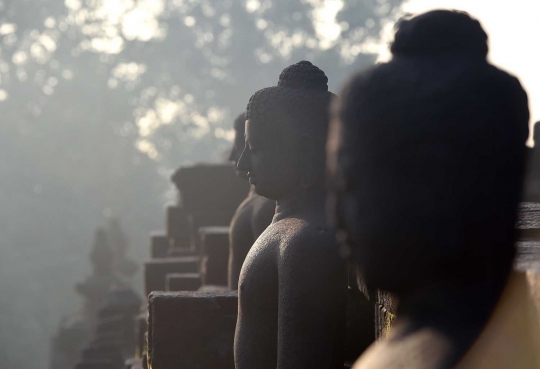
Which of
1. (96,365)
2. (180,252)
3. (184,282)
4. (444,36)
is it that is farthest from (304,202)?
(96,365)

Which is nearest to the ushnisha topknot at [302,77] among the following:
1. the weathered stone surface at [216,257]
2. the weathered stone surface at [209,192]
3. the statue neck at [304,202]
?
the statue neck at [304,202]

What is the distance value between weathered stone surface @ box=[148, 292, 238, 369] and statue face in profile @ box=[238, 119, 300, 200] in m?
0.93

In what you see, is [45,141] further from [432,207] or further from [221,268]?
[432,207]

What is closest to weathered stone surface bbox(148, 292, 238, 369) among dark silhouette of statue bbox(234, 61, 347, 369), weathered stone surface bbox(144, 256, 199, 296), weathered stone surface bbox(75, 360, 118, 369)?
dark silhouette of statue bbox(234, 61, 347, 369)

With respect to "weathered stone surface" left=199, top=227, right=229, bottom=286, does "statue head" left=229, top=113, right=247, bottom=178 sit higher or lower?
higher

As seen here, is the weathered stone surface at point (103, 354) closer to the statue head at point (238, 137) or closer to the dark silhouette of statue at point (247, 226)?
the statue head at point (238, 137)

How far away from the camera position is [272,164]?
2.84 meters

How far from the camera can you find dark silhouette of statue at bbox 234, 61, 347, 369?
8.36ft

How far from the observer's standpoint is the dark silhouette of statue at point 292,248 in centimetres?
255

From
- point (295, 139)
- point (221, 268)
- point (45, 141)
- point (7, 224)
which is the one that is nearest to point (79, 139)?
point (45, 141)

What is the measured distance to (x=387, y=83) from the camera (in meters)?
1.55

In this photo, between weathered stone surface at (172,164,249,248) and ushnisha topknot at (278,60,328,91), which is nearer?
ushnisha topknot at (278,60,328,91)

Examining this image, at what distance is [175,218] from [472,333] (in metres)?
9.06

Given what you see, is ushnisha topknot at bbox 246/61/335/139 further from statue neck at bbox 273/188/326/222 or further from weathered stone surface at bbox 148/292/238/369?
weathered stone surface at bbox 148/292/238/369
